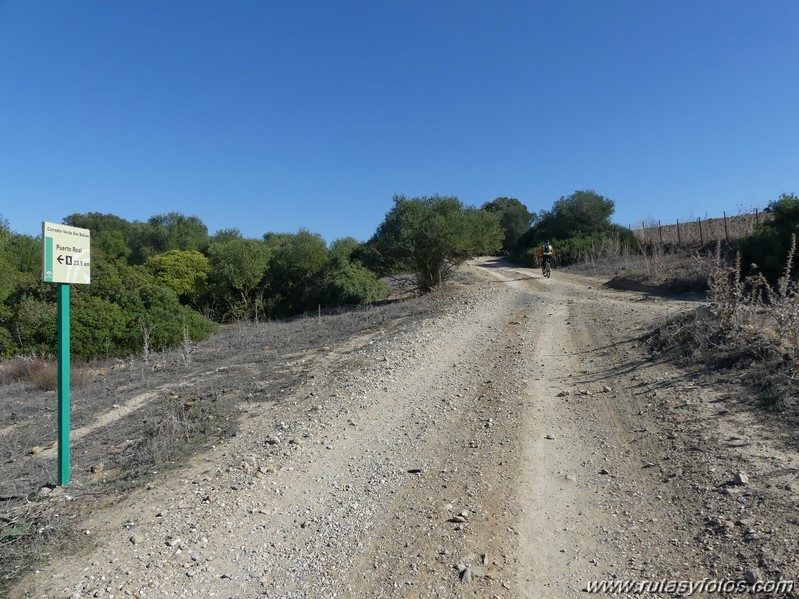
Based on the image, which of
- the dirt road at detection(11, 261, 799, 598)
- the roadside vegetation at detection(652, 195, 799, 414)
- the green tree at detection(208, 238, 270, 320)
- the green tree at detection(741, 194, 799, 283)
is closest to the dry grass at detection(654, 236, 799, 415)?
the roadside vegetation at detection(652, 195, 799, 414)

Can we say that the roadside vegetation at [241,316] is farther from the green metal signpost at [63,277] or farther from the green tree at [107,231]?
the green tree at [107,231]

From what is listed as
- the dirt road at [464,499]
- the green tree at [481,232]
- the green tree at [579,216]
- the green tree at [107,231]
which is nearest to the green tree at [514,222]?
the green tree at [579,216]

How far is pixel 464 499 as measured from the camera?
447 cm

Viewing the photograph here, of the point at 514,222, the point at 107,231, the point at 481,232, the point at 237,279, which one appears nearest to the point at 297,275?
the point at 237,279

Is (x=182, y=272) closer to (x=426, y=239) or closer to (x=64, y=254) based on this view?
(x=426, y=239)

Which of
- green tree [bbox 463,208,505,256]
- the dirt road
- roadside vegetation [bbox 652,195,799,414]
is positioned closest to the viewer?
the dirt road

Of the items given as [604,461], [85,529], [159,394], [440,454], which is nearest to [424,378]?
[440,454]

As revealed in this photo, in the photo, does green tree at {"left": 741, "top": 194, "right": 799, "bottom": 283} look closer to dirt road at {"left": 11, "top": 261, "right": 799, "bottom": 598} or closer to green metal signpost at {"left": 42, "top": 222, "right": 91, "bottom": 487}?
dirt road at {"left": 11, "top": 261, "right": 799, "bottom": 598}

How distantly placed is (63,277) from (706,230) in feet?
97.3

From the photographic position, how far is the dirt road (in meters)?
3.47

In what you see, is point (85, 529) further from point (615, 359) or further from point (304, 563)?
point (615, 359)

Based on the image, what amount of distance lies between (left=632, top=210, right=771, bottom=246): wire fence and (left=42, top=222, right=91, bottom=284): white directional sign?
2228cm

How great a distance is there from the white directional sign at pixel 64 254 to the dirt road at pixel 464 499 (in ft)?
6.81

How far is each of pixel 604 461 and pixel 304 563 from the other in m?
2.98
